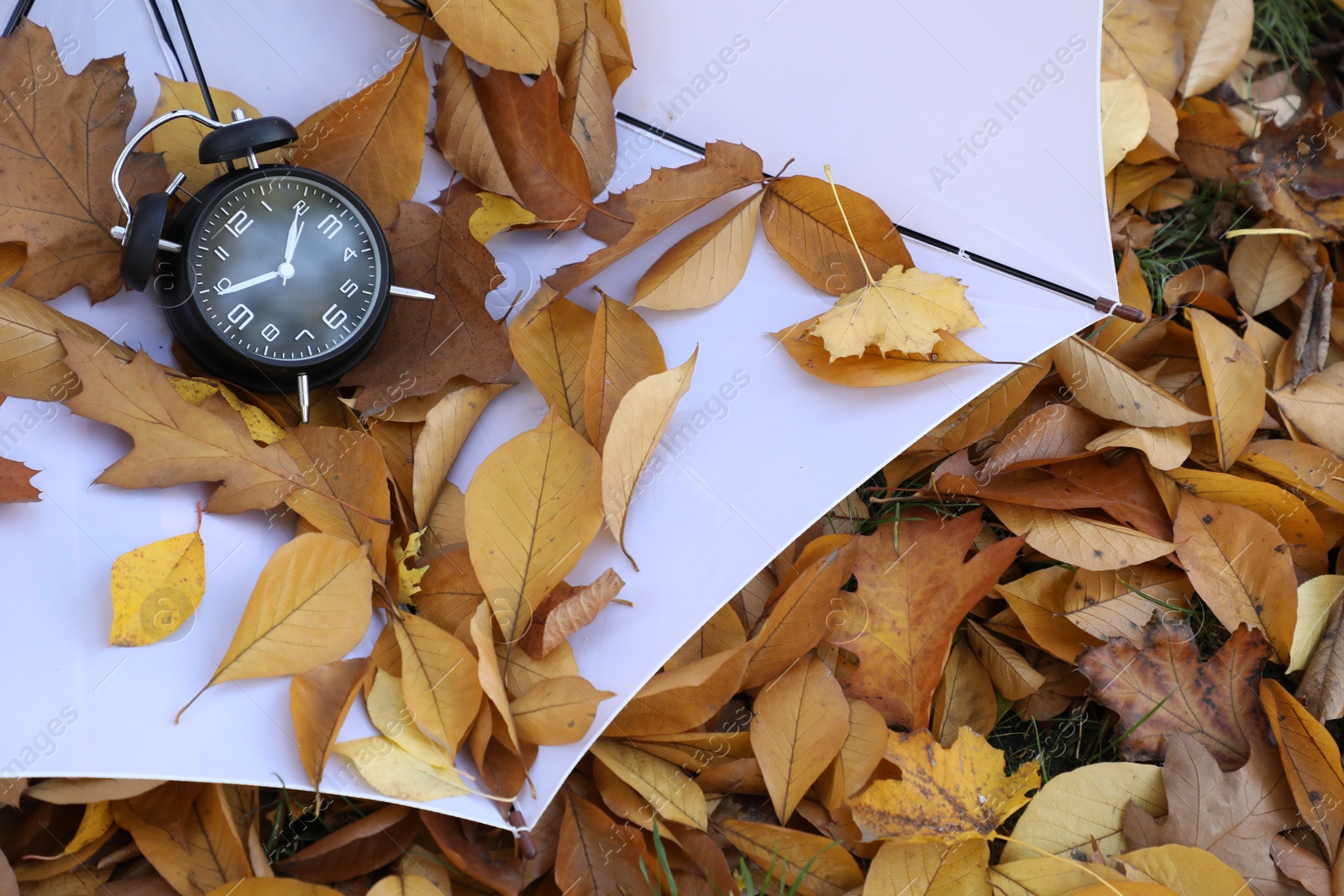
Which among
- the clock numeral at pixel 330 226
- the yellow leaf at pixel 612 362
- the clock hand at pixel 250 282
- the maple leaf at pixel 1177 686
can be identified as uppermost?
the clock numeral at pixel 330 226

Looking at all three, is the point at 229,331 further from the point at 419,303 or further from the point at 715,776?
the point at 715,776

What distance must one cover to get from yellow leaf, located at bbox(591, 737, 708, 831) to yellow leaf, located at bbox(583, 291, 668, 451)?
0.39 meters

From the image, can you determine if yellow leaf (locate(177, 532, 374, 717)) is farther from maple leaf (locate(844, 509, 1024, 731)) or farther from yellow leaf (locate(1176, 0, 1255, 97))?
yellow leaf (locate(1176, 0, 1255, 97))

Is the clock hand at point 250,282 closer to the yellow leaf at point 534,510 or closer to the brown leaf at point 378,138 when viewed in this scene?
the brown leaf at point 378,138

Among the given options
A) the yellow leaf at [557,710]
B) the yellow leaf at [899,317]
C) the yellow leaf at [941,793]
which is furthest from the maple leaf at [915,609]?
the yellow leaf at [557,710]

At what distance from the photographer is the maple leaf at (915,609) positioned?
1173 mm

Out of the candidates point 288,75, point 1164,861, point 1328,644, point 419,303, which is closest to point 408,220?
point 419,303

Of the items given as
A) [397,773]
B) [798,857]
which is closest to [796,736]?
[798,857]

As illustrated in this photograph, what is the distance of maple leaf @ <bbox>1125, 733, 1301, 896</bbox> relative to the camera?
116 centimetres

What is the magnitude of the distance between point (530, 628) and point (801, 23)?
2.46 feet

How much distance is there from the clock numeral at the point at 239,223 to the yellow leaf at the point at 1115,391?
1040 millimetres

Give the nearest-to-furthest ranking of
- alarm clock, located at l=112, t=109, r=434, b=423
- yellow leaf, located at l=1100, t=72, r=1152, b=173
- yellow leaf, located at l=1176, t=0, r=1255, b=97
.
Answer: alarm clock, located at l=112, t=109, r=434, b=423 < yellow leaf, located at l=1100, t=72, r=1152, b=173 < yellow leaf, located at l=1176, t=0, r=1255, b=97

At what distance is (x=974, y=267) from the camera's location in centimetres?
109

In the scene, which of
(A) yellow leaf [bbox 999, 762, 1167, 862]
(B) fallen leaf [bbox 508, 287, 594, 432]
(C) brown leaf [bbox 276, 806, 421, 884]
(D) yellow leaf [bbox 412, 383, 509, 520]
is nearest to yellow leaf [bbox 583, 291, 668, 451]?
(B) fallen leaf [bbox 508, 287, 594, 432]
